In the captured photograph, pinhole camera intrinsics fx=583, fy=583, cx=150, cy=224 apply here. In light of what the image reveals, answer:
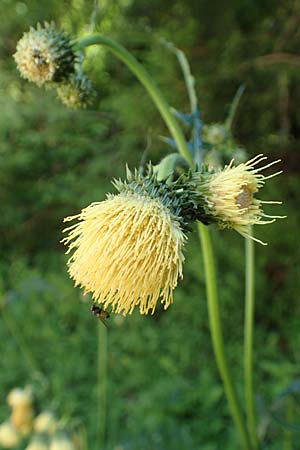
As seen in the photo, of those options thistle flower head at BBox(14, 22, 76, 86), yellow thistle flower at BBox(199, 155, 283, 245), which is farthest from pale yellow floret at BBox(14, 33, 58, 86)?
yellow thistle flower at BBox(199, 155, 283, 245)

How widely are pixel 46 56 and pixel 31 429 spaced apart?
5.08 ft

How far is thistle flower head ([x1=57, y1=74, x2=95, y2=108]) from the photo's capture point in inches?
56.7

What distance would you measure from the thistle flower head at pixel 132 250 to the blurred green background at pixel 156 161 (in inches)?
68.2

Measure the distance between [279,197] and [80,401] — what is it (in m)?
1.64

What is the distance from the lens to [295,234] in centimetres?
345

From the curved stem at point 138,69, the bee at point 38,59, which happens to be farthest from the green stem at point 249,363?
the bee at point 38,59

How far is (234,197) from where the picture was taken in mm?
1033

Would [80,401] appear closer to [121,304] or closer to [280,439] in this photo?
[280,439]

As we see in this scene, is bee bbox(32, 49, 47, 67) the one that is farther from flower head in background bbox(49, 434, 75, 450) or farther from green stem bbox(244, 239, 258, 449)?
flower head in background bbox(49, 434, 75, 450)

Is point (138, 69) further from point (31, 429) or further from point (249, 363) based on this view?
point (31, 429)

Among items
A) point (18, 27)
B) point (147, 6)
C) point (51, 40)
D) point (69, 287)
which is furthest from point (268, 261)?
point (51, 40)

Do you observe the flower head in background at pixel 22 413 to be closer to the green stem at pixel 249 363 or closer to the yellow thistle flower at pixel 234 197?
the green stem at pixel 249 363

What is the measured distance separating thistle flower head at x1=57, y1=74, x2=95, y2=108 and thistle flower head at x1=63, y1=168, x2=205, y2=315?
0.50m

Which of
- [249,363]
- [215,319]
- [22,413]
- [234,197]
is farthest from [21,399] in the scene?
[234,197]
